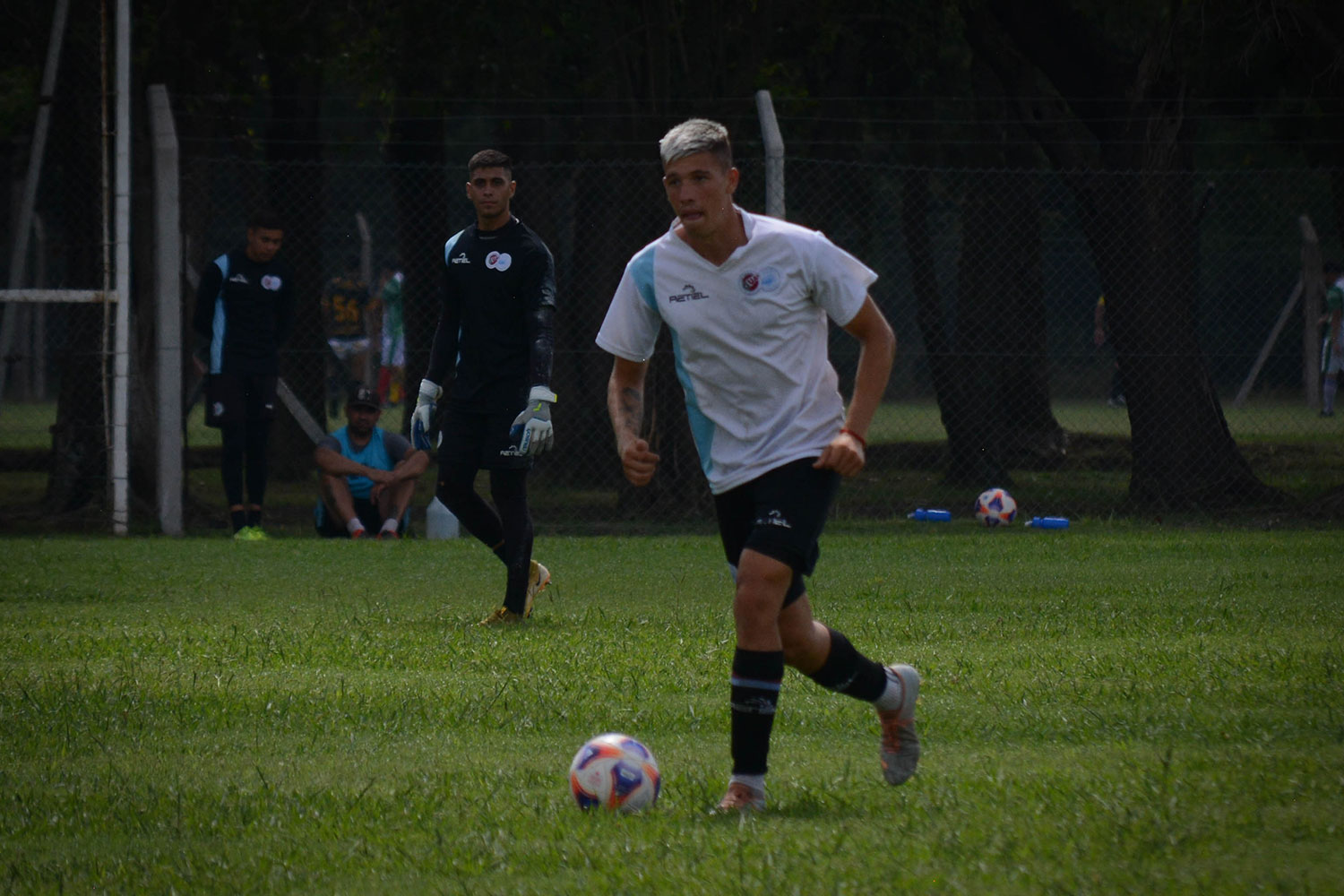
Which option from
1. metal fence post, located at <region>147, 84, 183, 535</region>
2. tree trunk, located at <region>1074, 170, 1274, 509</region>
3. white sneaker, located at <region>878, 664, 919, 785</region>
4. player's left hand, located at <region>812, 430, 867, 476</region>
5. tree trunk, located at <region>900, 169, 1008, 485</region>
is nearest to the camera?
player's left hand, located at <region>812, 430, 867, 476</region>

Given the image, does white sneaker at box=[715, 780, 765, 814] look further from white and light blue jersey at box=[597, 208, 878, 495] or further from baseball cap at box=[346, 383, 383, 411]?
baseball cap at box=[346, 383, 383, 411]

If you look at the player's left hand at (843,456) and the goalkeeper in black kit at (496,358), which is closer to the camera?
the player's left hand at (843,456)

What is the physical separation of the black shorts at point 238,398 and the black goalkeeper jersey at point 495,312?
4.60m

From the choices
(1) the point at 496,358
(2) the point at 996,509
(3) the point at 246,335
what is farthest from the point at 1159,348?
(1) the point at 496,358

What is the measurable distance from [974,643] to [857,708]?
1562 millimetres

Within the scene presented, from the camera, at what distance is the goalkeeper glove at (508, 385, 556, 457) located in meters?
7.97

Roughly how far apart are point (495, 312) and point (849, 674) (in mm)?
4003

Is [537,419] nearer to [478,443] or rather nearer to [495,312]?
[478,443]

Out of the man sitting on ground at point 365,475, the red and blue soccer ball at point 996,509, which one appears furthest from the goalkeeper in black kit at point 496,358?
the red and blue soccer ball at point 996,509

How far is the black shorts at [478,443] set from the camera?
8289mm

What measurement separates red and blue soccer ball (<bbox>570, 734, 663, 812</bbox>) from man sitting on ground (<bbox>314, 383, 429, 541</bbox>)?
8141mm

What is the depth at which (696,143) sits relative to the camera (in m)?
4.62

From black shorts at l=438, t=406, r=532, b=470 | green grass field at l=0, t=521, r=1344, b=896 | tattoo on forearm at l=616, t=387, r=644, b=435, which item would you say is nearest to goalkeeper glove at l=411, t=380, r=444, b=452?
black shorts at l=438, t=406, r=532, b=470

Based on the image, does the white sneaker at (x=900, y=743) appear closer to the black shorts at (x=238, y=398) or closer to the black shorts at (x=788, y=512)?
the black shorts at (x=788, y=512)
